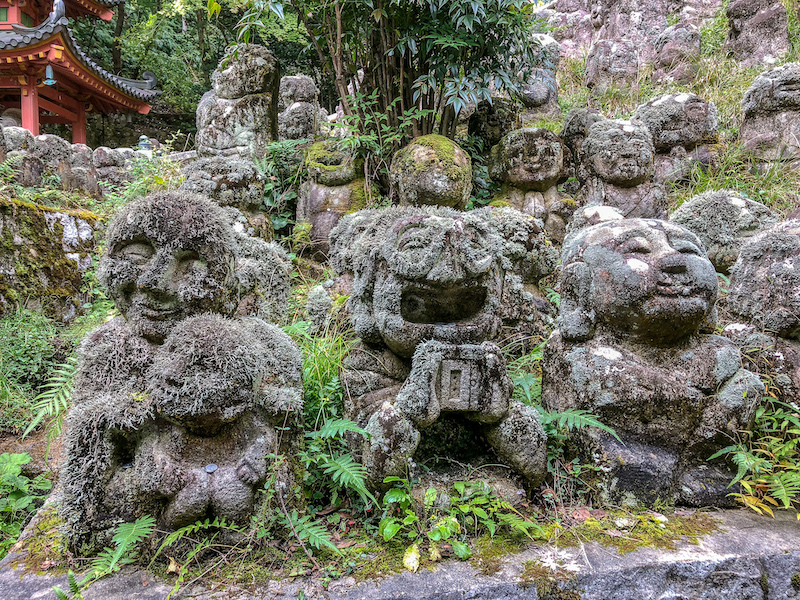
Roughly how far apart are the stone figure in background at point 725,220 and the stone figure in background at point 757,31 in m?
7.52

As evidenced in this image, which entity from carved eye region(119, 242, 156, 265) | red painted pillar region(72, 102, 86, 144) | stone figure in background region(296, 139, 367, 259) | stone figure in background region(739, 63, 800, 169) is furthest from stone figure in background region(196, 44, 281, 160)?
red painted pillar region(72, 102, 86, 144)

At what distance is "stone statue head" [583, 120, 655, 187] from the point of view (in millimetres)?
5559

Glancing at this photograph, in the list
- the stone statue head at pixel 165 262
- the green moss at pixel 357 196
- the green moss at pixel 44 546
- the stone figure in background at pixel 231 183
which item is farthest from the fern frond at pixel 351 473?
the green moss at pixel 357 196

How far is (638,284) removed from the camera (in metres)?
2.35

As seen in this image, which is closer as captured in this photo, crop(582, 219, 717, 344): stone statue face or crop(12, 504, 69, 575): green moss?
crop(12, 504, 69, 575): green moss

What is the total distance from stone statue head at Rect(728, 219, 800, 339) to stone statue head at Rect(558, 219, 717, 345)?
1.25ft

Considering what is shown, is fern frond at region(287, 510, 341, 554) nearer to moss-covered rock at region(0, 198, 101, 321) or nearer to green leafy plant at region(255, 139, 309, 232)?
moss-covered rock at region(0, 198, 101, 321)

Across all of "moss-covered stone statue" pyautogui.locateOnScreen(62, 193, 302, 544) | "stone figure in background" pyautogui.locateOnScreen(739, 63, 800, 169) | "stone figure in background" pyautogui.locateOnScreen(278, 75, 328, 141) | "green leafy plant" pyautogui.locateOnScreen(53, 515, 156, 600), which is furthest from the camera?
"stone figure in background" pyautogui.locateOnScreen(278, 75, 328, 141)

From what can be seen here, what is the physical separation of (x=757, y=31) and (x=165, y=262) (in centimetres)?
1159

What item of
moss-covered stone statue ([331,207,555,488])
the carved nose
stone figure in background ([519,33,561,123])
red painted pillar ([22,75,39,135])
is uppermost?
red painted pillar ([22,75,39,135])

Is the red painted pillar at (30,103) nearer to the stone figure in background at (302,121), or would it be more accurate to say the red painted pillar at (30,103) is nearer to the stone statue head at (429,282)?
the stone figure in background at (302,121)

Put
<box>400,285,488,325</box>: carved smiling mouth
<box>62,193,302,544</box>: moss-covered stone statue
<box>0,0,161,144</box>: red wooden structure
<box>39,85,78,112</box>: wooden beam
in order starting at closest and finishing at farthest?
<box>62,193,302,544</box>: moss-covered stone statue, <box>400,285,488,325</box>: carved smiling mouth, <box>0,0,161,144</box>: red wooden structure, <box>39,85,78,112</box>: wooden beam

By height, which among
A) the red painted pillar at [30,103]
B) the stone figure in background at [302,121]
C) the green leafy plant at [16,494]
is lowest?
the green leafy plant at [16,494]

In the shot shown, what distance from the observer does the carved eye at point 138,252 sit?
6.71 feet
